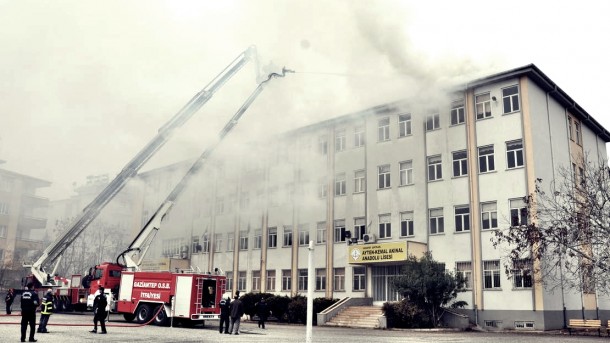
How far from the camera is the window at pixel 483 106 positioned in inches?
1352

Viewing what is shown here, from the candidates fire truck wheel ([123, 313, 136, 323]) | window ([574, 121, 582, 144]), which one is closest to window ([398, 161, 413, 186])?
window ([574, 121, 582, 144])

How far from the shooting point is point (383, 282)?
3647 cm

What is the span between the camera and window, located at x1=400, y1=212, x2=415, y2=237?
36.5 meters

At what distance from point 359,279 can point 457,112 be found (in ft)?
43.5

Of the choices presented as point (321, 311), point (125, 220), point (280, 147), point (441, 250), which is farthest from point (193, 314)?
point (125, 220)

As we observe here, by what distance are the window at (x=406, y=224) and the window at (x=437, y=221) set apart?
1505 millimetres

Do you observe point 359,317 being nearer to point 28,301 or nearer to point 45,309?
point 45,309

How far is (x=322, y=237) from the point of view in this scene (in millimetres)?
41562

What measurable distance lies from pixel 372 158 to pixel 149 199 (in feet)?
62.5

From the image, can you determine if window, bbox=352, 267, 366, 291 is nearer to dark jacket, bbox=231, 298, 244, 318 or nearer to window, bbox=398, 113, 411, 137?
window, bbox=398, 113, 411, 137

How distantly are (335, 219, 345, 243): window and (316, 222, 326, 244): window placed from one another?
1.30m

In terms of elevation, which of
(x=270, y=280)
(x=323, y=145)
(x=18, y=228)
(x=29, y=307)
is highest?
(x=323, y=145)

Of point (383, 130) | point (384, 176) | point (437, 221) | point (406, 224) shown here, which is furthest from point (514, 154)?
point (383, 130)

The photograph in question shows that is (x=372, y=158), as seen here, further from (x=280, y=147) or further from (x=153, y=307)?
(x=153, y=307)
